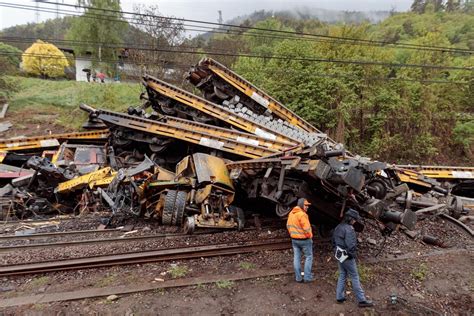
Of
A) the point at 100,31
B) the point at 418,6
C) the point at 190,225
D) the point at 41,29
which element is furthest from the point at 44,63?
the point at 418,6

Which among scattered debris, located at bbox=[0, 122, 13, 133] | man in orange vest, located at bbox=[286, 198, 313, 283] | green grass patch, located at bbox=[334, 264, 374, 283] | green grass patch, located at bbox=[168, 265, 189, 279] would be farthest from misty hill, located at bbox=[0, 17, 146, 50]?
green grass patch, located at bbox=[334, 264, 374, 283]

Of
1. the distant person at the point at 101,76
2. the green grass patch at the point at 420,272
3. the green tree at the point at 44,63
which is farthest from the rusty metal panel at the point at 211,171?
the green tree at the point at 44,63

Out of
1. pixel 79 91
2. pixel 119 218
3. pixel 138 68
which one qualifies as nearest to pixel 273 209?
pixel 119 218

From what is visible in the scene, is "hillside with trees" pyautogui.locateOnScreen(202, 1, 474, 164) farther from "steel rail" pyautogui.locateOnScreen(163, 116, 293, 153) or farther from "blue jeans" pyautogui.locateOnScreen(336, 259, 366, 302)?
"blue jeans" pyautogui.locateOnScreen(336, 259, 366, 302)

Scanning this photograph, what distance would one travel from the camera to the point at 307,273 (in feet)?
16.8

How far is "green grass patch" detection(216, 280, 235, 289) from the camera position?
4.95 meters

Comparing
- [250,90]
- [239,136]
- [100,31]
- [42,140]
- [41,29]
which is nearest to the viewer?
[239,136]

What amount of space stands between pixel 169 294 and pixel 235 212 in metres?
2.89

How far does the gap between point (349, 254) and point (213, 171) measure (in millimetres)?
3586

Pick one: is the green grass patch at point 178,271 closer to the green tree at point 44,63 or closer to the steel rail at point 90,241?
the steel rail at point 90,241

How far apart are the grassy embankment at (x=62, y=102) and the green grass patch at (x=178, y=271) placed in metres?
13.8

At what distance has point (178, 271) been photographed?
17.6 feet

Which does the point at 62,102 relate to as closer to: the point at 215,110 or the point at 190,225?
the point at 215,110

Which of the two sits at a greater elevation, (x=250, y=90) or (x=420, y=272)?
(x=250, y=90)
